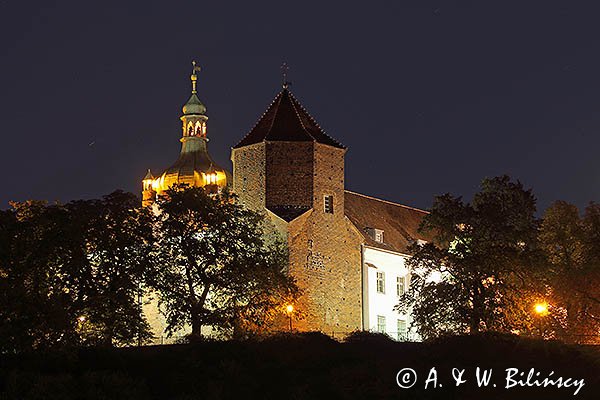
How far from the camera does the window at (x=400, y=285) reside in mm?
87306

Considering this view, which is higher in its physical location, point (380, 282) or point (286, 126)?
point (286, 126)

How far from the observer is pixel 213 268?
74000 mm

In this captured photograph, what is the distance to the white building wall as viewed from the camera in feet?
274

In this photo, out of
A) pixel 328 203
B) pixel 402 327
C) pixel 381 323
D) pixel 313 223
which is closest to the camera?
pixel 313 223

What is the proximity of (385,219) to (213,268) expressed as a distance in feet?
70.7

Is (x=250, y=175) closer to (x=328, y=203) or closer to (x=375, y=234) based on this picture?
(x=328, y=203)

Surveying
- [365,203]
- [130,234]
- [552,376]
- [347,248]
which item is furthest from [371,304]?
[552,376]

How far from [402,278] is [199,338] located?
69.7ft

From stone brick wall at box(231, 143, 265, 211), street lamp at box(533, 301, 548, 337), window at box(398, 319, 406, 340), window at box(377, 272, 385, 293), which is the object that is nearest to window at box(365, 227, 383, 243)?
window at box(377, 272, 385, 293)

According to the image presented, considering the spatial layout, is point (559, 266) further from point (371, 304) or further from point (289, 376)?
point (289, 376)

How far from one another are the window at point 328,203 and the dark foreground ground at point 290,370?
13.6 m

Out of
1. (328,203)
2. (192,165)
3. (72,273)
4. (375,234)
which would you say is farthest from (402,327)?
(72,273)

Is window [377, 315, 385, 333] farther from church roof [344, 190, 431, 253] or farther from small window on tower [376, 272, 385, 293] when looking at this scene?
church roof [344, 190, 431, 253]

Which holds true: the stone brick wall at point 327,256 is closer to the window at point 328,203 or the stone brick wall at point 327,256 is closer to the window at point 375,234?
the window at point 328,203
